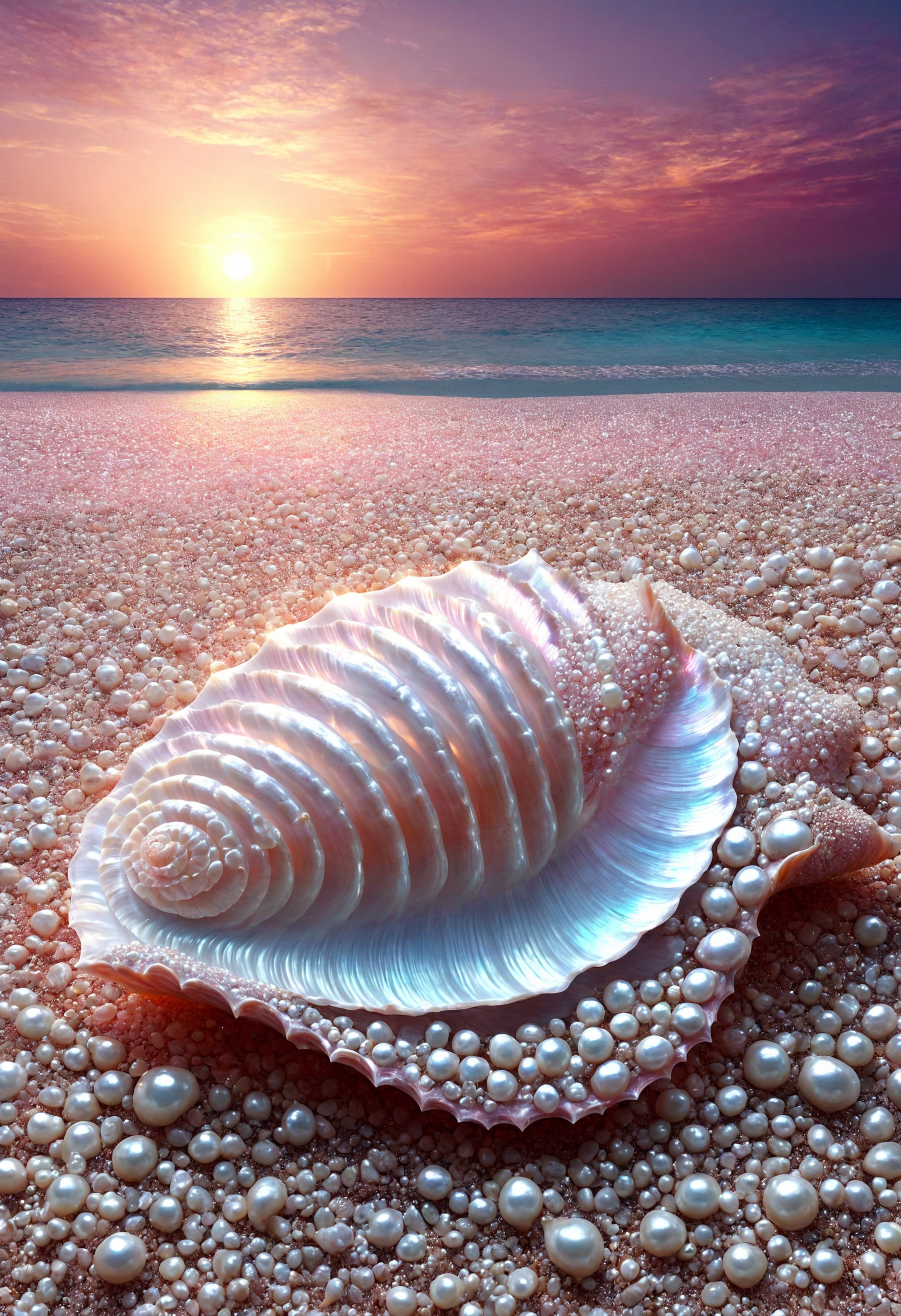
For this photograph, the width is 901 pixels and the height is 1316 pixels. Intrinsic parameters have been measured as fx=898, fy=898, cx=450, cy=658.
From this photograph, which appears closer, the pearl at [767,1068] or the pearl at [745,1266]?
the pearl at [745,1266]

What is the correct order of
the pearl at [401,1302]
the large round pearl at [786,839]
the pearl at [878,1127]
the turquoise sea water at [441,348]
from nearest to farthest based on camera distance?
the pearl at [401,1302] < the pearl at [878,1127] < the large round pearl at [786,839] < the turquoise sea water at [441,348]

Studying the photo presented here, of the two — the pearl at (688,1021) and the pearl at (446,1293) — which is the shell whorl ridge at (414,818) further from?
the pearl at (446,1293)

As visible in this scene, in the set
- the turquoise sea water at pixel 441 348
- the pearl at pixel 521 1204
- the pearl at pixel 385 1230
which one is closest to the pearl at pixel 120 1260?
the pearl at pixel 385 1230

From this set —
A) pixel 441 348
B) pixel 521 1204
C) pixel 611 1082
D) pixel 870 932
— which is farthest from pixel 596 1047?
pixel 441 348

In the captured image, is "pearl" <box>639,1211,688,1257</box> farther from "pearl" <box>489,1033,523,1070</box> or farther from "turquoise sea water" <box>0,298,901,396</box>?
"turquoise sea water" <box>0,298,901,396</box>

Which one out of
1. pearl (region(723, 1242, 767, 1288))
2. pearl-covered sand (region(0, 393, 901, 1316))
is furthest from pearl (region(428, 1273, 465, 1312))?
pearl (region(723, 1242, 767, 1288))

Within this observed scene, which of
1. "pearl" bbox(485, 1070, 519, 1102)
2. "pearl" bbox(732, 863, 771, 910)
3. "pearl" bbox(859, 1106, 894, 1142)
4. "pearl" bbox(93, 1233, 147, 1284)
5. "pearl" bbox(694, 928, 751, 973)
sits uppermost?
"pearl" bbox(732, 863, 771, 910)
